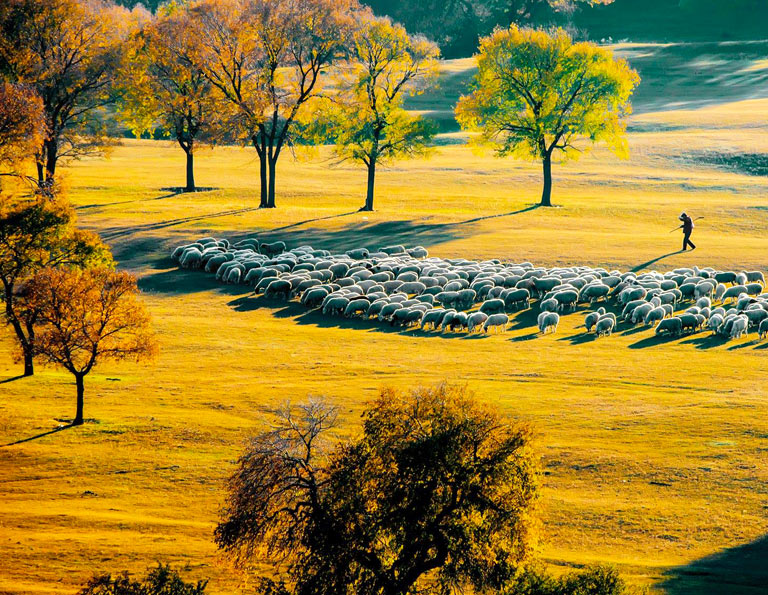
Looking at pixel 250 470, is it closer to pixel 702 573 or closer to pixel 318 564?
pixel 318 564

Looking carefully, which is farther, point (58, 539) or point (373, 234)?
point (373, 234)

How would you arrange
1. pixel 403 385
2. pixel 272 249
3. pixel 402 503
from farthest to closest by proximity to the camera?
1. pixel 272 249
2. pixel 403 385
3. pixel 402 503

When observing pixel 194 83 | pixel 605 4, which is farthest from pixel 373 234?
pixel 605 4

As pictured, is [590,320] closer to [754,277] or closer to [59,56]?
[754,277]

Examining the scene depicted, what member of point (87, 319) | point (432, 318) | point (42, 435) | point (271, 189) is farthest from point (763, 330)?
point (271, 189)

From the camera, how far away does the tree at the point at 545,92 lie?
6844 centimetres

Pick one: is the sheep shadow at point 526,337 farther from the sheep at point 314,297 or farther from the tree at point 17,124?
the tree at point 17,124

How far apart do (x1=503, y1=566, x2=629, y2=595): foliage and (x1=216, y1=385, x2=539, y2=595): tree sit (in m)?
0.32

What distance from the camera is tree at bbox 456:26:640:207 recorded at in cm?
6844

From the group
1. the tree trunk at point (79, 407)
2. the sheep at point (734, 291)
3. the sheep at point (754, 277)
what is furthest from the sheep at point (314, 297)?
the sheep at point (754, 277)

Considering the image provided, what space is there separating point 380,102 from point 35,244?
36.5 meters

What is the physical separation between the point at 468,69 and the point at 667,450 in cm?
11001

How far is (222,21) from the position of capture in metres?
66.2

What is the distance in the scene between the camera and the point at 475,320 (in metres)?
40.8
